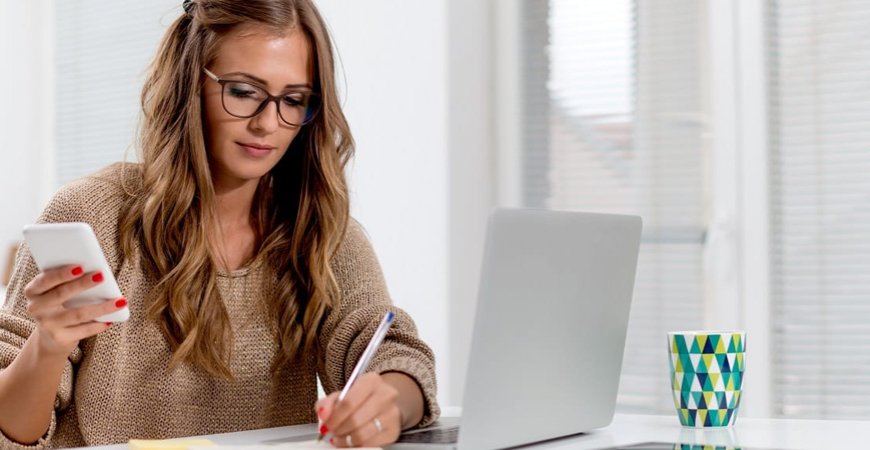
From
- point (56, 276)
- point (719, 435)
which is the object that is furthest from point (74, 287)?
point (719, 435)

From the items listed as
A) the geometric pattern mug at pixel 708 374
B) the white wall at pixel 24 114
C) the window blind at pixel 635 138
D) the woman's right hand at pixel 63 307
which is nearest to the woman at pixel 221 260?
the woman's right hand at pixel 63 307

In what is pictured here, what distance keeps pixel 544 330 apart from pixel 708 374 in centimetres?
27

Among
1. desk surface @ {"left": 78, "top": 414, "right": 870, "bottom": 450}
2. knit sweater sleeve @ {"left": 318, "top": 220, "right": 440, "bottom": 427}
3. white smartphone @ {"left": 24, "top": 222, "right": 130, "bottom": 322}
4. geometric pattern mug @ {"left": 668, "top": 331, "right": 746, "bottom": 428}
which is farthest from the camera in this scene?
knit sweater sleeve @ {"left": 318, "top": 220, "right": 440, "bottom": 427}

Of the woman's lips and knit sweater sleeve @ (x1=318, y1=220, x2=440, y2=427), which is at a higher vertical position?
the woman's lips

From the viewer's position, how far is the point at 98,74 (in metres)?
3.73

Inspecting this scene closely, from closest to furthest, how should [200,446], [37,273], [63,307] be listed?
[200,446]
[63,307]
[37,273]

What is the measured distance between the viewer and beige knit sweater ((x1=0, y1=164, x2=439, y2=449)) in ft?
4.59

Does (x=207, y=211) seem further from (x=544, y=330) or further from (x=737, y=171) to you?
(x=737, y=171)

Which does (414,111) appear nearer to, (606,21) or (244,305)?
(606,21)

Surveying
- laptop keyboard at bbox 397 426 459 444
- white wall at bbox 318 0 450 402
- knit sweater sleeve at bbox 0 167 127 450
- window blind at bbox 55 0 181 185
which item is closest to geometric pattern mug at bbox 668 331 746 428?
laptop keyboard at bbox 397 426 459 444

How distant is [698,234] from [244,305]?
1549 mm

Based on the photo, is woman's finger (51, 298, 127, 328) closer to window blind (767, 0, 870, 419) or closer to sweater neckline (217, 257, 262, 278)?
sweater neckline (217, 257, 262, 278)

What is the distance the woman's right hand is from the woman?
0.21 m

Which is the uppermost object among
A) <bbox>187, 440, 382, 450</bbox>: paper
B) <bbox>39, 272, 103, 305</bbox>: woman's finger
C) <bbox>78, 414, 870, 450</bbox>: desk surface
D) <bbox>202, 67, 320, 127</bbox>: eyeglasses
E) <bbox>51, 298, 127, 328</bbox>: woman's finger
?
<bbox>202, 67, 320, 127</bbox>: eyeglasses
